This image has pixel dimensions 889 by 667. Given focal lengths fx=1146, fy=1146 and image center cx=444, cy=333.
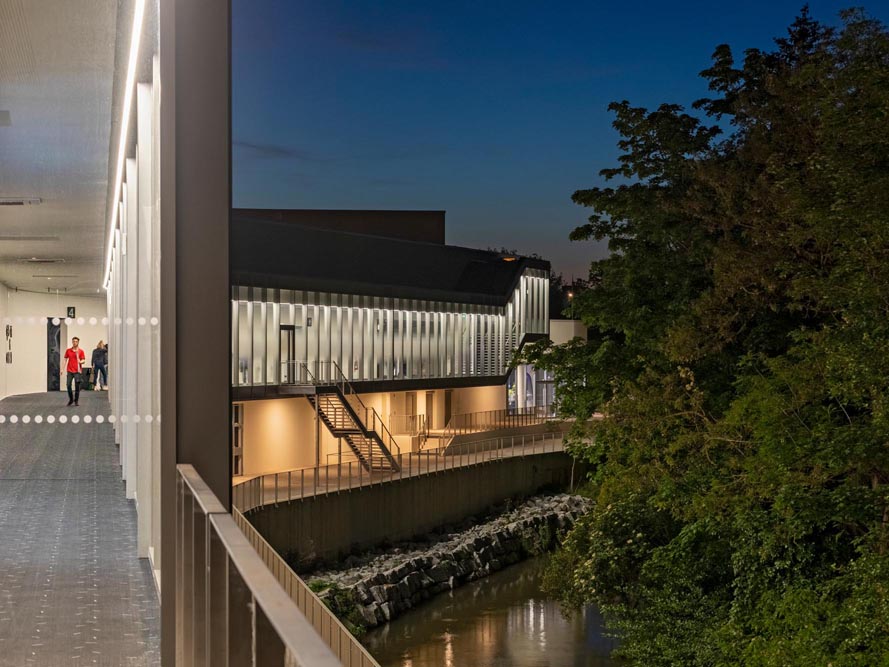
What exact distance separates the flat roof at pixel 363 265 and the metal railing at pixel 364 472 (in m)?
6.23

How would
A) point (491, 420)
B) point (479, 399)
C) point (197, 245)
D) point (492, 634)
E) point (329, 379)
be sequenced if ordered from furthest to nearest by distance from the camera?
point (479, 399) → point (491, 420) → point (329, 379) → point (492, 634) → point (197, 245)

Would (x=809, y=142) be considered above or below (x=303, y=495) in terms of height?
above

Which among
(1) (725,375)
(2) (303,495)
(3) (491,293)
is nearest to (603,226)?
(1) (725,375)

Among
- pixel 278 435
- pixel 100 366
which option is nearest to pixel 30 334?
pixel 100 366

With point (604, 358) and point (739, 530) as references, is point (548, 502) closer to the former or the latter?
point (604, 358)

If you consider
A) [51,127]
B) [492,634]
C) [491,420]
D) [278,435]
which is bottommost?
[492,634]

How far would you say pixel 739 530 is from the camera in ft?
64.7

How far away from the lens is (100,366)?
7.87 meters

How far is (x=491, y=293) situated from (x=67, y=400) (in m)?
43.4

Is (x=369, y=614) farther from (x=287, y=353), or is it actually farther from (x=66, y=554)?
(x=66, y=554)

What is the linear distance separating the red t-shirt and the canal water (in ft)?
54.8

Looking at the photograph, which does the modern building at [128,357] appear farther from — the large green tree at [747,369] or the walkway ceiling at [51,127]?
the large green tree at [747,369]

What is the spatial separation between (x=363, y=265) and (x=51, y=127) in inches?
1531

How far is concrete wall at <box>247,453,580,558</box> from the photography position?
27.4 metres
